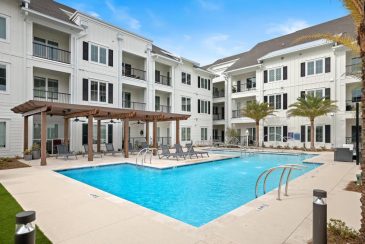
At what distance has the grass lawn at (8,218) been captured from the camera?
3.91 m

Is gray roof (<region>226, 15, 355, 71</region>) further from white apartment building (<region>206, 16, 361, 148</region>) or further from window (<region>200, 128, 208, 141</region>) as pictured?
window (<region>200, 128, 208, 141</region>)

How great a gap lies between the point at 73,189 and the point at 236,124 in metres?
25.7

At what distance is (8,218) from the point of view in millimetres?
4832

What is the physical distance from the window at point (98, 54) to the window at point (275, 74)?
18.7 meters

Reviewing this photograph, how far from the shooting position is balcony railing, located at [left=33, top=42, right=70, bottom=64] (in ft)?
55.8

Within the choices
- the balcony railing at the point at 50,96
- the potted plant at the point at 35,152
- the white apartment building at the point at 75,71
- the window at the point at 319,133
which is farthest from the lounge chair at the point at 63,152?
the window at the point at 319,133

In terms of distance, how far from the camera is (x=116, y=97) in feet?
69.6

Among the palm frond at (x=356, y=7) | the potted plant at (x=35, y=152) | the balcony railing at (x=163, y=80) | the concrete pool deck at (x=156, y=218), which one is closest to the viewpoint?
the palm frond at (x=356, y=7)

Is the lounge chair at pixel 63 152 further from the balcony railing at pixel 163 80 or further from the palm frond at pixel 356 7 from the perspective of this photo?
the palm frond at pixel 356 7

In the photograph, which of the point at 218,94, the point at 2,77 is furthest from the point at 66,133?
the point at 218,94

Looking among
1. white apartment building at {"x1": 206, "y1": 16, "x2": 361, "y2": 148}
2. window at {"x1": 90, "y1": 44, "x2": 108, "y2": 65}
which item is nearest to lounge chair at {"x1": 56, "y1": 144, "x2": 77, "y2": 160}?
window at {"x1": 90, "y1": 44, "x2": 108, "y2": 65}

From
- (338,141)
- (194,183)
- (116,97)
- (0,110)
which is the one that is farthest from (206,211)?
(338,141)

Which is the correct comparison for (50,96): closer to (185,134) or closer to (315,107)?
(185,134)

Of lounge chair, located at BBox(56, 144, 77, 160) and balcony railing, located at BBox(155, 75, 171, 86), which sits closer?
lounge chair, located at BBox(56, 144, 77, 160)
